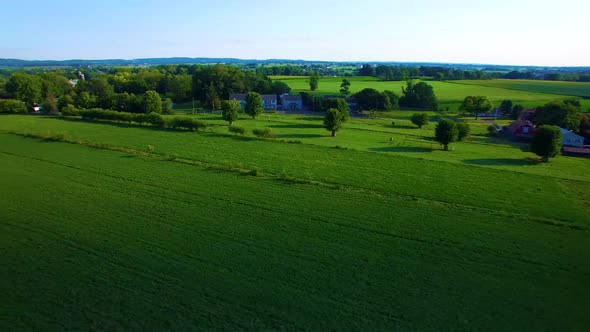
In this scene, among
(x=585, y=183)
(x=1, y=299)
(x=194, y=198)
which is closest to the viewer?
(x=1, y=299)

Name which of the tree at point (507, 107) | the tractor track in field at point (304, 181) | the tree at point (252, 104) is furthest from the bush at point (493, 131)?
the tree at point (252, 104)

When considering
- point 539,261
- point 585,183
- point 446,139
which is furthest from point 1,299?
point 446,139

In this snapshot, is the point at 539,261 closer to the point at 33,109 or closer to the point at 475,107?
the point at 475,107

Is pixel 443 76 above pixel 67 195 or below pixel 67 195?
above

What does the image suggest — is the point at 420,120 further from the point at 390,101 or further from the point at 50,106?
the point at 50,106

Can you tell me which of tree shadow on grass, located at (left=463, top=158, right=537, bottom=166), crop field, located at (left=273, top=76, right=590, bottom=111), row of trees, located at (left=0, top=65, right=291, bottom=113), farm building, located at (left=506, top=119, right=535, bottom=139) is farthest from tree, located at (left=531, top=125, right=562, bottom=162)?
row of trees, located at (left=0, top=65, right=291, bottom=113)

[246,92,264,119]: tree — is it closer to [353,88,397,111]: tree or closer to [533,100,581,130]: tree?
[353,88,397,111]: tree
